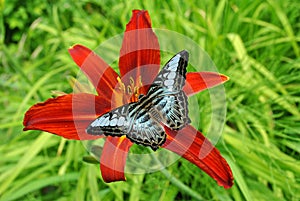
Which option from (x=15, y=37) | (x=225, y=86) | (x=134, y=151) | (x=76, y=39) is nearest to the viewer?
(x=134, y=151)

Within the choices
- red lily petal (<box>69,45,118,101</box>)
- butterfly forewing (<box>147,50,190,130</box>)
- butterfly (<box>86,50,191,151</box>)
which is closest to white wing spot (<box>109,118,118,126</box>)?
butterfly (<box>86,50,191,151</box>)

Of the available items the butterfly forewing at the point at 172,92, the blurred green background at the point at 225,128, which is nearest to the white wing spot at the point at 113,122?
the butterfly forewing at the point at 172,92

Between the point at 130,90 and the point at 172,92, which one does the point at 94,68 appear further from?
the point at 172,92

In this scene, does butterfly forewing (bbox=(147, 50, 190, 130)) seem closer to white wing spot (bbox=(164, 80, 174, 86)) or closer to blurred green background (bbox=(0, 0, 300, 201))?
white wing spot (bbox=(164, 80, 174, 86))

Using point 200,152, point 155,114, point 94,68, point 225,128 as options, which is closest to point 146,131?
point 155,114

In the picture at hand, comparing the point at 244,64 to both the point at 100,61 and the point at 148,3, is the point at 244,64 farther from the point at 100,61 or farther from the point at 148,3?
the point at 100,61

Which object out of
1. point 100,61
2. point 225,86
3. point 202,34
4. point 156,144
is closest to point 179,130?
point 156,144

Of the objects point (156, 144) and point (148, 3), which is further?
point (148, 3)
